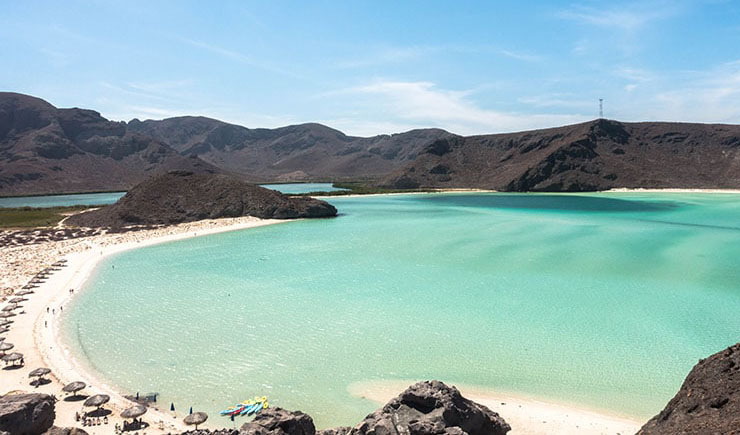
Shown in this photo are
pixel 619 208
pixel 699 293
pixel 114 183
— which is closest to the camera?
pixel 699 293

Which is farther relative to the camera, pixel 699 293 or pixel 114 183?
pixel 114 183

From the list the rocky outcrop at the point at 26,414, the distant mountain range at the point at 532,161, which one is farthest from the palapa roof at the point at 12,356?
the distant mountain range at the point at 532,161

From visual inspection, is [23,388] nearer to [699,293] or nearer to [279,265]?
[279,265]

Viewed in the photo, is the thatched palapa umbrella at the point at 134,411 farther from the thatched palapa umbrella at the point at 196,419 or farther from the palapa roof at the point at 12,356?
the palapa roof at the point at 12,356

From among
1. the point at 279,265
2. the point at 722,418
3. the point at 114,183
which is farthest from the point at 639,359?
the point at 114,183

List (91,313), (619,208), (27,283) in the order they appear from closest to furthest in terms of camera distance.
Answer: (91,313) < (27,283) < (619,208)

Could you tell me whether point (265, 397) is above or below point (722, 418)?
below

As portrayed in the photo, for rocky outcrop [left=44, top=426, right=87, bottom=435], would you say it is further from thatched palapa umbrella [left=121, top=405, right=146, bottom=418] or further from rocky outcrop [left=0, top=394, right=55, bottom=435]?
thatched palapa umbrella [left=121, top=405, right=146, bottom=418]

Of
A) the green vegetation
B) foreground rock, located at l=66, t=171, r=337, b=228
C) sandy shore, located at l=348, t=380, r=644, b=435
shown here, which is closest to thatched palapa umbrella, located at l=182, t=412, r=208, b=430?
sandy shore, located at l=348, t=380, r=644, b=435
